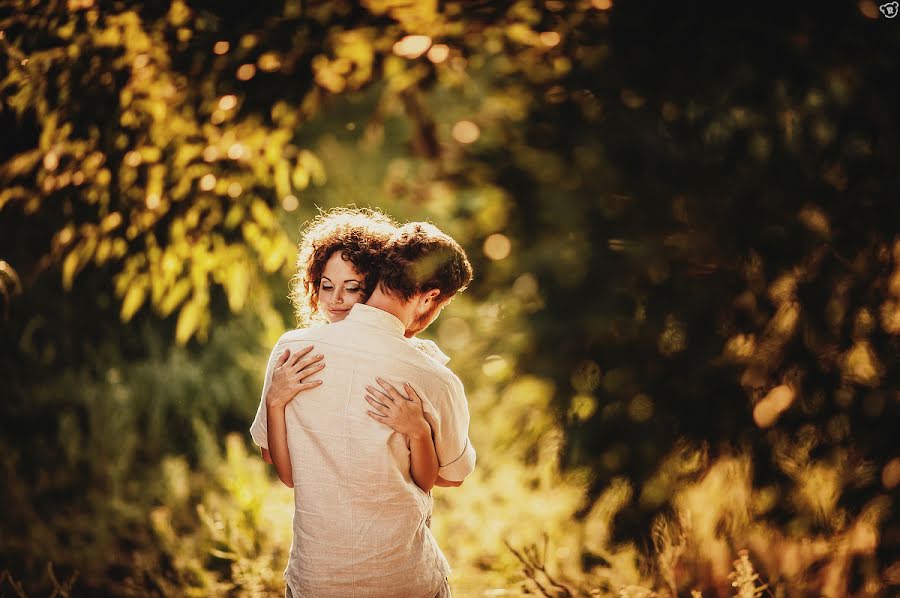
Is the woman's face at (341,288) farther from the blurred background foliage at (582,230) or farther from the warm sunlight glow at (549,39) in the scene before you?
the warm sunlight glow at (549,39)

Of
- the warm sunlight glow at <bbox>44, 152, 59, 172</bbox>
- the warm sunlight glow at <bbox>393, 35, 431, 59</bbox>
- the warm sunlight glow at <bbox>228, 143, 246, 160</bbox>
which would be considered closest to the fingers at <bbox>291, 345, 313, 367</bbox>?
the warm sunlight glow at <bbox>393, 35, 431, 59</bbox>

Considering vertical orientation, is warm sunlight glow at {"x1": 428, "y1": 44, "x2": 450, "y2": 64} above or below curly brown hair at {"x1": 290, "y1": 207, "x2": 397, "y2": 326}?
above

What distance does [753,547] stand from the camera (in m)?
2.40

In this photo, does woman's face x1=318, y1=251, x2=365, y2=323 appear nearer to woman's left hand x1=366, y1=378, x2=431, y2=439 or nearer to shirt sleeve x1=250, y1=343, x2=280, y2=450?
shirt sleeve x1=250, y1=343, x2=280, y2=450

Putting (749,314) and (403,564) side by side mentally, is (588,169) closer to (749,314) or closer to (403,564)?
(749,314)

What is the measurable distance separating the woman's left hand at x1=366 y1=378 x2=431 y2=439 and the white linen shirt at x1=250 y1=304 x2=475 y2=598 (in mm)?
20

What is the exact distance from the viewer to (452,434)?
174 centimetres

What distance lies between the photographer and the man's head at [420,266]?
1.73 metres

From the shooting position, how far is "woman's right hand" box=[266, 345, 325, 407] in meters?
1.69

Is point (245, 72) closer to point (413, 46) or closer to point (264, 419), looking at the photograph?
point (413, 46)

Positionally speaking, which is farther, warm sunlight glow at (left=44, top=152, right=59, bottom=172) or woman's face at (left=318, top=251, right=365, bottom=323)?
warm sunlight glow at (left=44, top=152, right=59, bottom=172)

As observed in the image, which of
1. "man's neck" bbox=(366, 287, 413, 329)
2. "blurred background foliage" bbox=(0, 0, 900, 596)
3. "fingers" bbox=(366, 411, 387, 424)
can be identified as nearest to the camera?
"fingers" bbox=(366, 411, 387, 424)

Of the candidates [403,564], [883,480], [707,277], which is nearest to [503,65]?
[707,277]

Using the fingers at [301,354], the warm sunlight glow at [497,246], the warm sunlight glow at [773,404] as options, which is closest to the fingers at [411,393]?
the fingers at [301,354]
